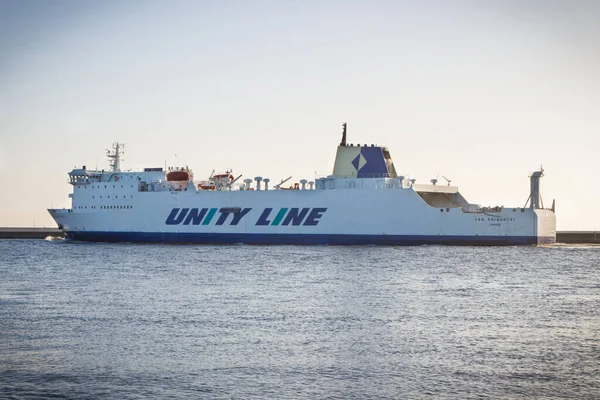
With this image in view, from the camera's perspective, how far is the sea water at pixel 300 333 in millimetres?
12000

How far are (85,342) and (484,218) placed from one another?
37.1 metres

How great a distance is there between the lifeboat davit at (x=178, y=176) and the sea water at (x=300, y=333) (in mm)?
26077

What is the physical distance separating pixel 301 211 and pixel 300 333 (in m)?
35.4

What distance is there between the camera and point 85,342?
1538cm

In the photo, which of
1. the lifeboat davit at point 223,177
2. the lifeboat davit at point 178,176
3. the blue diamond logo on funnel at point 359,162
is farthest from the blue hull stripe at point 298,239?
the blue diamond logo on funnel at point 359,162

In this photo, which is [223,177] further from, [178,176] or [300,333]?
[300,333]

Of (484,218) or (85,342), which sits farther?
(484,218)

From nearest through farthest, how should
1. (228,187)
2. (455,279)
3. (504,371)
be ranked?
(504,371)
(455,279)
(228,187)

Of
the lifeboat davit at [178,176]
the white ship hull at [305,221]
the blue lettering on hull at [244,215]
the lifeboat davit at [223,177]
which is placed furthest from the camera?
the lifeboat davit at [178,176]


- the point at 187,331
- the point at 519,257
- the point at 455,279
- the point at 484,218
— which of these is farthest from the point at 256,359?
the point at 484,218

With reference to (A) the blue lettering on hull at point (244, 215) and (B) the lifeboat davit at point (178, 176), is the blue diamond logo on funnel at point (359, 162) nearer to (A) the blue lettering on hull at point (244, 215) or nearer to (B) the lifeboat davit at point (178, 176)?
(A) the blue lettering on hull at point (244, 215)

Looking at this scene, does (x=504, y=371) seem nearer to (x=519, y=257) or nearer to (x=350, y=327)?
(x=350, y=327)

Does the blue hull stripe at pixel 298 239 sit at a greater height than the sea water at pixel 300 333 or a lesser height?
greater

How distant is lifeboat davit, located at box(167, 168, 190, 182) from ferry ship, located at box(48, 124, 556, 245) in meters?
0.08
